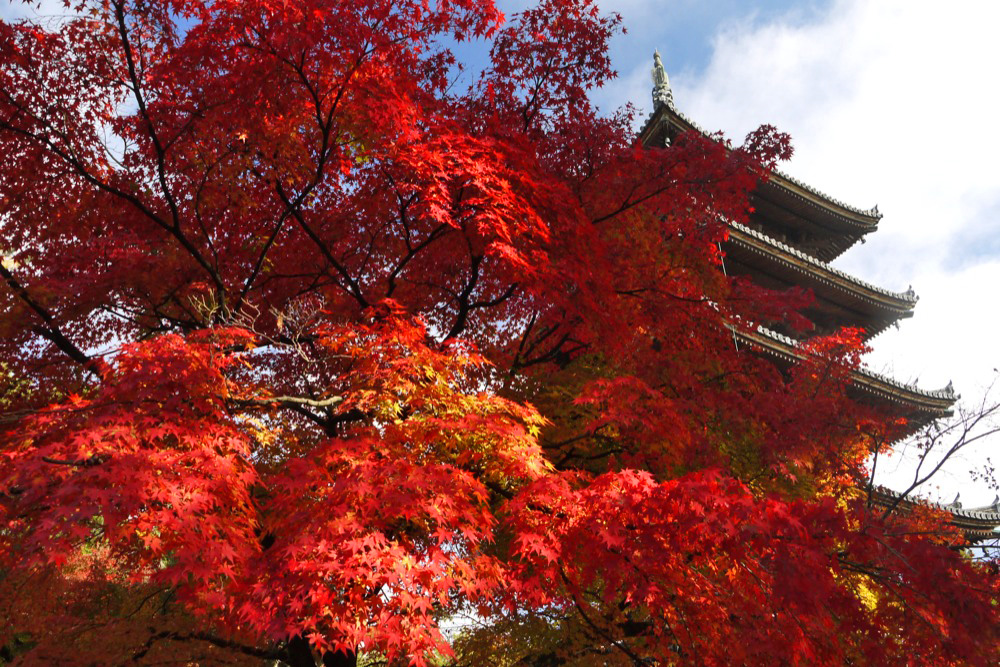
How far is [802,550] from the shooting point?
4.61 m

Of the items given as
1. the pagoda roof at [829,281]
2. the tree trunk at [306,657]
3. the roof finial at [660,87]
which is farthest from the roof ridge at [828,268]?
the tree trunk at [306,657]

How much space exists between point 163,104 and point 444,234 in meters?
3.08

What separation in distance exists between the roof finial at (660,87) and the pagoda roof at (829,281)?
3625 millimetres

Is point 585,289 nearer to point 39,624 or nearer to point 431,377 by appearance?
point 431,377

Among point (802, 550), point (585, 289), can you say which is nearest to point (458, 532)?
point (802, 550)

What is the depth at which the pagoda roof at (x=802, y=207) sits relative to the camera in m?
17.4

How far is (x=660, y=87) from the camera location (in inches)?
712

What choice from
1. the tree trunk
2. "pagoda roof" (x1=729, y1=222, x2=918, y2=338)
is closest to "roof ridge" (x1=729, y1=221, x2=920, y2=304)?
"pagoda roof" (x1=729, y1=222, x2=918, y2=338)

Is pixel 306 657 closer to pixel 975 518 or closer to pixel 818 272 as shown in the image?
pixel 818 272

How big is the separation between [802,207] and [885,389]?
18.2 feet

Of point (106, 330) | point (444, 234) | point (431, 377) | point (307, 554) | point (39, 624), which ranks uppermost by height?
point (444, 234)

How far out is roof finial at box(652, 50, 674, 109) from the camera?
17172mm

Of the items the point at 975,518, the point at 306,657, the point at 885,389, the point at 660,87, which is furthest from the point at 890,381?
the point at 306,657

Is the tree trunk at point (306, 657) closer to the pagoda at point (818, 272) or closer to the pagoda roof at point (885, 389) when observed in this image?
the pagoda roof at point (885, 389)
